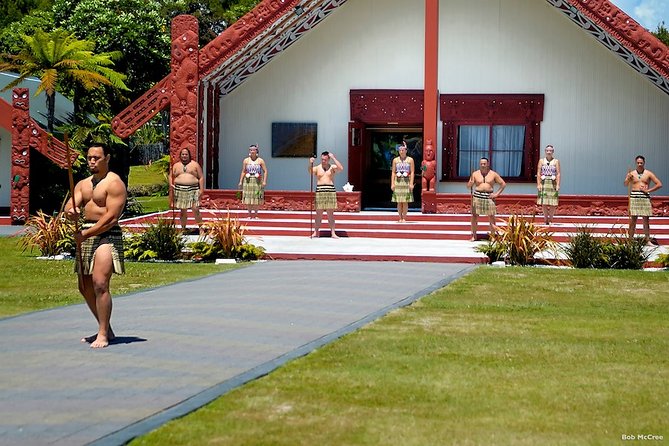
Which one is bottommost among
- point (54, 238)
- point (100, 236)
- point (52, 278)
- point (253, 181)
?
point (52, 278)

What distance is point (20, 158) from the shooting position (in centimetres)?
2675

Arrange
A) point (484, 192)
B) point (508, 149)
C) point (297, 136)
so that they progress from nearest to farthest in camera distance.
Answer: point (484, 192), point (508, 149), point (297, 136)

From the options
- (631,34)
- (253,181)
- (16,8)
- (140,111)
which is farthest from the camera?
(16,8)

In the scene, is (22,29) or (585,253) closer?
(585,253)

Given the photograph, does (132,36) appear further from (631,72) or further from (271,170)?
(631,72)

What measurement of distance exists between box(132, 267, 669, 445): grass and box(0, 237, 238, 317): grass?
4.23 m

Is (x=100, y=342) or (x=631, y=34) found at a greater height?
(x=631, y=34)

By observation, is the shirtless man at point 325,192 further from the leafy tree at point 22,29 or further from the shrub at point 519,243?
the leafy tree at point 22,29

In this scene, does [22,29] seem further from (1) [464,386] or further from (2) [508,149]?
(1) [464,386]

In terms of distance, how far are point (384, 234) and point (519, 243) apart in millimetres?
4574

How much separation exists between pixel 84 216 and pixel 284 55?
18491mm

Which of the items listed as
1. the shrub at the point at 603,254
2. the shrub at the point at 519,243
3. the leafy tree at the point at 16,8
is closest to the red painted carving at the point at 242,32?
the shrub at the point at 519,243

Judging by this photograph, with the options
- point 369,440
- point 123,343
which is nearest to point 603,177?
point 123,343

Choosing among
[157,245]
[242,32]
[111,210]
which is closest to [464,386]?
[111,210]
